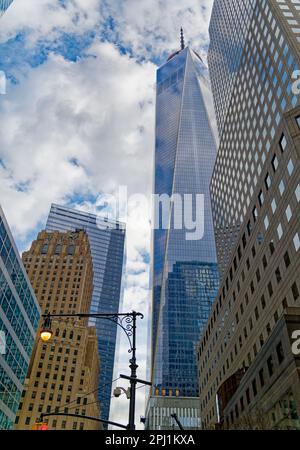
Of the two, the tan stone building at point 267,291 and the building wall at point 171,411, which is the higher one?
the building wall at point 171,411

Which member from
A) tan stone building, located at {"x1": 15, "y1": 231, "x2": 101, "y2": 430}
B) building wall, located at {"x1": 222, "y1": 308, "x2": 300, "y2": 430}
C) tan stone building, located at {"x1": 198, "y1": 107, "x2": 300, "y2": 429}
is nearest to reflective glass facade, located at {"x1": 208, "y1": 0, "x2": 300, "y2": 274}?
tan stone building, located at {"x1": 198, "y1": 107, "x2": 300, "y2": 429}

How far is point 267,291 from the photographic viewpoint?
49906mm

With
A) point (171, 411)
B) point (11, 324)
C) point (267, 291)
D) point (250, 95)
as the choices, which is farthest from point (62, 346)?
point (267, 291)

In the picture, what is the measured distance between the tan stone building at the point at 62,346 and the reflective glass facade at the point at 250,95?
49.3 meters

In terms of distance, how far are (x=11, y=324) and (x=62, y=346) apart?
3542 inches

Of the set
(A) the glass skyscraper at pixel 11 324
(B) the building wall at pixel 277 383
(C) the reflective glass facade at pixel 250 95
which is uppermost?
(C) the reflective glass facade at pixel 250 95

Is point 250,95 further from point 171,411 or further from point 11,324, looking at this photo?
point 171,411

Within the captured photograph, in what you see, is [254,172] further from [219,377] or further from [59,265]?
[59,265]

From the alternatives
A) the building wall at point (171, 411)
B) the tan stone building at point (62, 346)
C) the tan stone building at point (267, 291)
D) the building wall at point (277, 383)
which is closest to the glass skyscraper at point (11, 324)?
the tan stone building at point (62, 346)

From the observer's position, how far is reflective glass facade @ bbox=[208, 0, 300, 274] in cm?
7438

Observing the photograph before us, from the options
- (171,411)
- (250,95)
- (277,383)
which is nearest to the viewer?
(277,383)

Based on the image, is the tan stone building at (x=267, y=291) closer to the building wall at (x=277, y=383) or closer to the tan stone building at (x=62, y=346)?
the building wall at (x=277, y=383)

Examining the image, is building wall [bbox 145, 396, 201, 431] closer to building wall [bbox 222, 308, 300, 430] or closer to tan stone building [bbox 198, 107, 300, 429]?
tan stone building [bbox 198, 107, 300, 429]

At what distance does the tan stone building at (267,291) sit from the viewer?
35.3 metres
